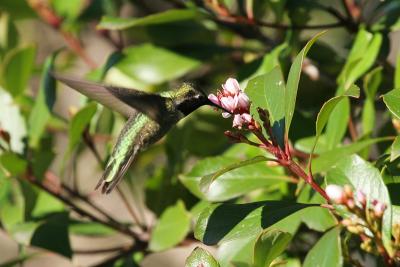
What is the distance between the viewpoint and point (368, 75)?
1.94m

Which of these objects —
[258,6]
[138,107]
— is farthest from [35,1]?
[138,107]

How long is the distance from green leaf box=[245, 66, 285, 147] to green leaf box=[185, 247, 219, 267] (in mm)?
263

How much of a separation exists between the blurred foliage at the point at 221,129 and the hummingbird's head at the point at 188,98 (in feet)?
0.10

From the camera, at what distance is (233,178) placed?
1898 mm

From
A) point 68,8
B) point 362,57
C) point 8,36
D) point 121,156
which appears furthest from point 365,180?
point 8,36

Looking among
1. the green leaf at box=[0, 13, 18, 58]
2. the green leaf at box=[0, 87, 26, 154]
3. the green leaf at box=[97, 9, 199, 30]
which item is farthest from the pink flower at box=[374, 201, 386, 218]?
the green leaf at box=[0, 13, 18, 58]

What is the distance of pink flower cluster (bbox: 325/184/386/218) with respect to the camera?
1336 mm

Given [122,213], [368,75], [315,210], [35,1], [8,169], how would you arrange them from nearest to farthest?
[315,210] → [368,75] → [8,169] → [35,1] → [122,213]

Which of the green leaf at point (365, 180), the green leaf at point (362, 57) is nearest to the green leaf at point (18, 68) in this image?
the green leaf at point (362, 57)

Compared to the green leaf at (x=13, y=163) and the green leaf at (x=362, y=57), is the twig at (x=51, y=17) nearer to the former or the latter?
the green leaf at (x=13, y=163)

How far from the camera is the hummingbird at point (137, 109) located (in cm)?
176

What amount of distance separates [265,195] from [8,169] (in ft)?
2.37

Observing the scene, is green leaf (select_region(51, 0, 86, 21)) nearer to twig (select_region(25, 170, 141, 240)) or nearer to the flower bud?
twig (select_region(25, 170, 141, 240))

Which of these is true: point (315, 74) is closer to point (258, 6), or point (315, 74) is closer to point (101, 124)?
point (258, 6)
